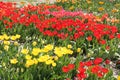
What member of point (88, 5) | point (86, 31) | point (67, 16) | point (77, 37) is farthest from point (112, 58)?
point (88, 5)

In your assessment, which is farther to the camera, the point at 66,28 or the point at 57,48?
the point at 66,28

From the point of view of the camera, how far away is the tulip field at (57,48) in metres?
5.36

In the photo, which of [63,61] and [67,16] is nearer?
[63,61]

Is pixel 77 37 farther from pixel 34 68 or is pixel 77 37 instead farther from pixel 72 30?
Answer: pixel 34 68

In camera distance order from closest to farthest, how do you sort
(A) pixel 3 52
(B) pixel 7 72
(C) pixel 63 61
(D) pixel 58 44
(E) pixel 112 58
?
(B) pixel 7 72
(C) pixel 63 61
(A) pixel 3 52
(E) pixel 112 58
(D) pixel 58 44

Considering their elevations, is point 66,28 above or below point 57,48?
below

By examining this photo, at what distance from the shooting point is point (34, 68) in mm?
5383

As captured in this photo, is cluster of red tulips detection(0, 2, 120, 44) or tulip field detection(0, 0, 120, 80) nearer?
tulip field detection(0, 0, 120, 80)

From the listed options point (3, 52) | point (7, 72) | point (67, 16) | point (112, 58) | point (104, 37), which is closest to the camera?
point (7, 72)

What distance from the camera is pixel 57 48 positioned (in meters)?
5.62

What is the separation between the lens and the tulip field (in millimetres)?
5359

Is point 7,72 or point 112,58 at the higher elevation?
point 7,72

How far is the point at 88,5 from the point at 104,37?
6965 mm

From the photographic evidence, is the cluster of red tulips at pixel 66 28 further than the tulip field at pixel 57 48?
Yes
